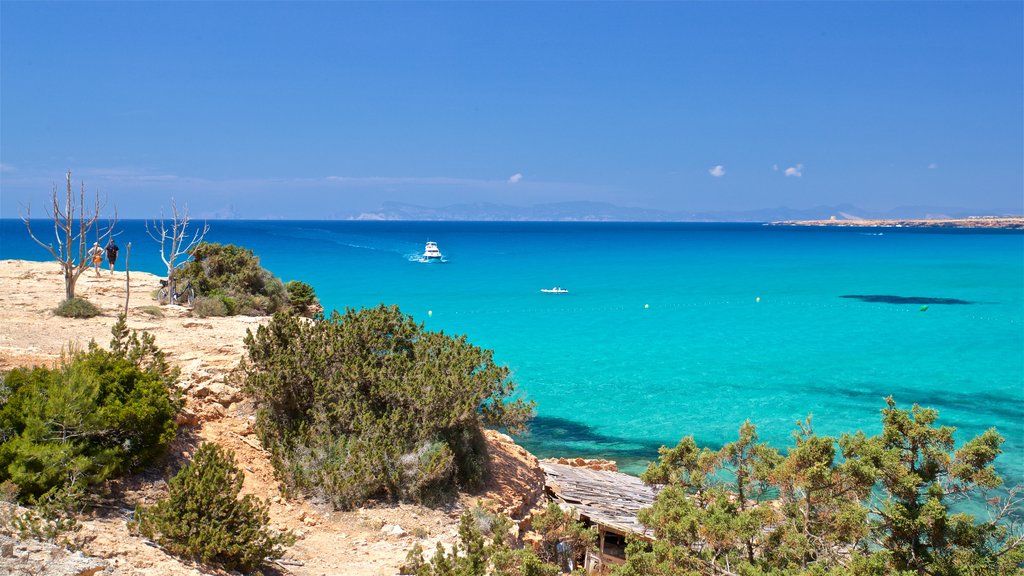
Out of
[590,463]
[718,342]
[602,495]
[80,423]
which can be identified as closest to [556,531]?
A: [602,495]

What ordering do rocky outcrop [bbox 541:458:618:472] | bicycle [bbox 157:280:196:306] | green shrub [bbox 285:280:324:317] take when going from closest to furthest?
rocky outcrop [bbox 541:458:618:472], bicycle [bbox 157:280:196:306], green shrub [bbox 285:280:324:317]

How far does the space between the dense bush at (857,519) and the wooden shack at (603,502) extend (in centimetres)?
264

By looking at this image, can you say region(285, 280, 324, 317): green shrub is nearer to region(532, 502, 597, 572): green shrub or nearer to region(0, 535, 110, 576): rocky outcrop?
region(532, 502, 597, 572): green shrub

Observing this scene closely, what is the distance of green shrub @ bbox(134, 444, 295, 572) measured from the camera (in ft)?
21.0

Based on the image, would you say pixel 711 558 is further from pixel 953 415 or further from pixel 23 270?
pixel 23 270

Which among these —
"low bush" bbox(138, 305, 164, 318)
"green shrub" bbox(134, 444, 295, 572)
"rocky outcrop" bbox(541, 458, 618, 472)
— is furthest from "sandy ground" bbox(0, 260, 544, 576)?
"rocky outcrop" bbox(541, 458, 618, 472)

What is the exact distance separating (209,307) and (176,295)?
2.49 metres

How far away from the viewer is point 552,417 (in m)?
18.3

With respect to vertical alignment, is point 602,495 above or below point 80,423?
below

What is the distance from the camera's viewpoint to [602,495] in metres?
10.9

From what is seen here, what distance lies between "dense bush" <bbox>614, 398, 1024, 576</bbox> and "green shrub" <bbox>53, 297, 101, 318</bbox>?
571 inches

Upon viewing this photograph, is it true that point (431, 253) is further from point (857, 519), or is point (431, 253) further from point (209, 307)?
point (857, 519)

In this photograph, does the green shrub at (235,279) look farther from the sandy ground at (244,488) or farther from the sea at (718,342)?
the sea at (718,342)

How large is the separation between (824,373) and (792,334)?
8.21m
